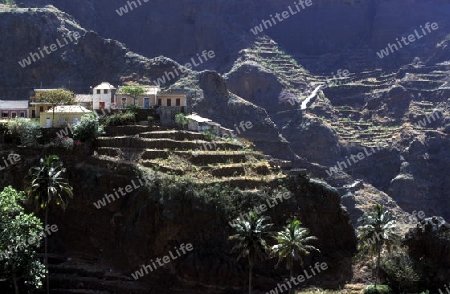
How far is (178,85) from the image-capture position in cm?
13912

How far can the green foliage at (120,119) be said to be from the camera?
86188 mm

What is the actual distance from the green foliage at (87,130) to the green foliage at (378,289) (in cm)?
3533

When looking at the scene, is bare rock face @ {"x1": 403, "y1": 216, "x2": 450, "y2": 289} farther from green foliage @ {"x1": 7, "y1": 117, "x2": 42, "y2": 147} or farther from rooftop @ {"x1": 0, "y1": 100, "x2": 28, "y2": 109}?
rooftop @ {"x1": 0, "y1": 100, "x2": 28, "y2": 109}

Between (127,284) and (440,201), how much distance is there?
95155 millimetres

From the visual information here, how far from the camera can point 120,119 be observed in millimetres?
86500

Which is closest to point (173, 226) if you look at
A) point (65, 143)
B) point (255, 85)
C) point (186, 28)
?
point (65, 143)

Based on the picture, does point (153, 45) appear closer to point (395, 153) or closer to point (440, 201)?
point (395, 153)

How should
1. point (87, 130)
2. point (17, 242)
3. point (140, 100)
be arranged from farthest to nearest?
point (140, 100) → point (87, 130) → point (17, 242)

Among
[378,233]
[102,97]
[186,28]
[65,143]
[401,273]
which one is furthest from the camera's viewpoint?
[186,28]

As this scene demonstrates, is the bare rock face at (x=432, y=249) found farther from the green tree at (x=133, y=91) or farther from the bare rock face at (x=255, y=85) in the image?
the bare rock face at (x=255, y=85)

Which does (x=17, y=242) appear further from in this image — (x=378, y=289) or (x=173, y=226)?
(x=378, y=289)

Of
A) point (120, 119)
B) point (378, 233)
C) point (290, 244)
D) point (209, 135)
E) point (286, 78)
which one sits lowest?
point (378, 233)

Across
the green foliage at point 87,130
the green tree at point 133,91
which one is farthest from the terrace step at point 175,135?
the green tree at point 133,91

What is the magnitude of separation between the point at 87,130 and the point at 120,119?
7.68 meters
